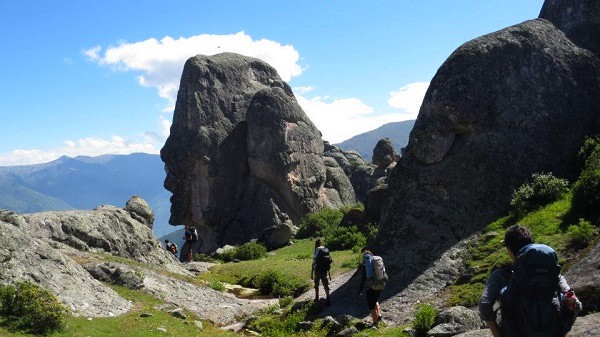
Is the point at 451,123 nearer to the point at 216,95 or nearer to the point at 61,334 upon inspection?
the point at 61,334

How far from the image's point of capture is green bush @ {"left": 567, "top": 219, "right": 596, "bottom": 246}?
2142 centimetres

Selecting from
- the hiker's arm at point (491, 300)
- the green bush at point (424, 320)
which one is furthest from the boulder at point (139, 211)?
the hiker's arm at point (491, 300)

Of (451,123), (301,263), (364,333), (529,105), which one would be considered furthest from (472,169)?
(301,263)

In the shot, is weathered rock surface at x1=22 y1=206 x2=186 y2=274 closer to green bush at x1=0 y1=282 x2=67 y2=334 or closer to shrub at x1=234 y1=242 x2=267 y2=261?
shrub at x1=234 y1=242 x2=267 y2=261

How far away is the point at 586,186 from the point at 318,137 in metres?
63.3

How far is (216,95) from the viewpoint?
8431 cm

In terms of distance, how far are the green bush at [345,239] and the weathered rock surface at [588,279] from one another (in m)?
34.1

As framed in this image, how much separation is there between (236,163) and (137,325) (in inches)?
2299

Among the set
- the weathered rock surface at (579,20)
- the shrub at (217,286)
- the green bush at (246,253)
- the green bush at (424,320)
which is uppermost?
the weathered rock surface at (579,20)

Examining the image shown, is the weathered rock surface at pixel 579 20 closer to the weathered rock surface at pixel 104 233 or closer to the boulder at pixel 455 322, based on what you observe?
the boulder at pixel 455 322

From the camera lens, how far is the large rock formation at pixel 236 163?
77562mm

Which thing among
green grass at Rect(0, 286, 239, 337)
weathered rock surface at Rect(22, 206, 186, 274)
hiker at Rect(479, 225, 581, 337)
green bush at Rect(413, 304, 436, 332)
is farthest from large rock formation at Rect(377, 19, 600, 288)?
hiker at Rect(479, 225, 581, 337)

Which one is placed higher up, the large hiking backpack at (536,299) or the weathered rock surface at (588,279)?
the large hiking backpack at (536,299)

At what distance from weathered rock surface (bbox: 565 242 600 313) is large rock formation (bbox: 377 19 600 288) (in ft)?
39.9
